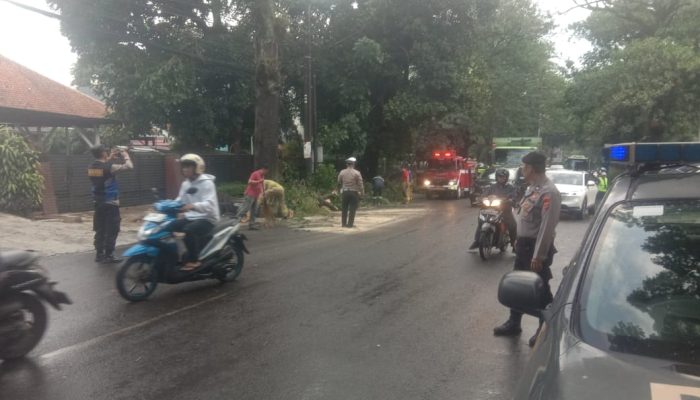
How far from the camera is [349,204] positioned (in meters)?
17.0

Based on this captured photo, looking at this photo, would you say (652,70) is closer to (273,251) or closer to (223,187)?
(223,187)

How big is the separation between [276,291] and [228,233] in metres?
1.05

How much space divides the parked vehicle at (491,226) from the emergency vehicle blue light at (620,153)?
7479mm

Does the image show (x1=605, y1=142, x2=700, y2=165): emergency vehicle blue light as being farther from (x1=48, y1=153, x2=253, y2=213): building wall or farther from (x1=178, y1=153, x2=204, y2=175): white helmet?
(x1=48, y1=153, x2=253, y2=213): building wall

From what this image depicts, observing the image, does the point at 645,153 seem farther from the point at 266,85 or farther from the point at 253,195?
the point at 266,85

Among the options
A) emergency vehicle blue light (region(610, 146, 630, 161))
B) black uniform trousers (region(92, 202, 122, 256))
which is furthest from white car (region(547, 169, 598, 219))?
emergency vehicle blue light (region(610, 146, 630, 161))

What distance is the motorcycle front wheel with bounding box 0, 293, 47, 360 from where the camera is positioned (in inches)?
217

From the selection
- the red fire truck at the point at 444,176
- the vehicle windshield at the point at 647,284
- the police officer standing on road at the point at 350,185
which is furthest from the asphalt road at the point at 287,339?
the red fire truck at the point at 444,176

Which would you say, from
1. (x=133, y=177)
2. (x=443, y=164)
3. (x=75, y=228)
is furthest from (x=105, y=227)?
(x=443, y=164)

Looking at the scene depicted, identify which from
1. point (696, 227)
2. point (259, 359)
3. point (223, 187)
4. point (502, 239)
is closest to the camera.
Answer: point (696, 227)

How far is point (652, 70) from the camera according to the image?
29328mm

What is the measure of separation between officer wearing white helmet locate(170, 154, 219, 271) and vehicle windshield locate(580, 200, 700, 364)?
5870mm

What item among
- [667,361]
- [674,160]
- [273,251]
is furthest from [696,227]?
[273,251]

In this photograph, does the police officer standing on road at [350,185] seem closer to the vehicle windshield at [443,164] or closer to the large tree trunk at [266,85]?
the large tree trunk at [266,85]
